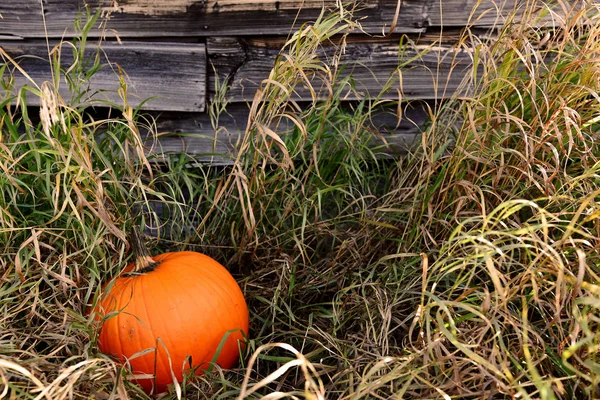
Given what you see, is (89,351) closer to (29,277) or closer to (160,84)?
(29,277)

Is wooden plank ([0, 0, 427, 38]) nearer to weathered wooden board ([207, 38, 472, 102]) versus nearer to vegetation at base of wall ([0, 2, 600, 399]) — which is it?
weathered wooden board ([207, 38, 472, 102])

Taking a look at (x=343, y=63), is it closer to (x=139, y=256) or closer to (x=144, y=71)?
(x=144, y=71)

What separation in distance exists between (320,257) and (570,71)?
40.8 inches

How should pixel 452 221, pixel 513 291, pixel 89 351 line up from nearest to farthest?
pixel 513 291 → pixel 89 351 → pixel 452 221

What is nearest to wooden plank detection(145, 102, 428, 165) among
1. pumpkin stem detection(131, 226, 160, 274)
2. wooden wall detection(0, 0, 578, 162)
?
wooden wall detection(0, 0, 578, 162)

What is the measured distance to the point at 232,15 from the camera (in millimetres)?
2346

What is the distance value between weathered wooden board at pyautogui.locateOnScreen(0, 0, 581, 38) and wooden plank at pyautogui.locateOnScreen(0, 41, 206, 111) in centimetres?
6

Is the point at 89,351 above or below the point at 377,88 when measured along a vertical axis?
below

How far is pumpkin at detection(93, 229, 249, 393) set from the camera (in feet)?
5.26

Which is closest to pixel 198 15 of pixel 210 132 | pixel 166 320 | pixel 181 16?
pixel 181 16

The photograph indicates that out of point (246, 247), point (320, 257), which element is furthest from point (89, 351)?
point (320, 257)

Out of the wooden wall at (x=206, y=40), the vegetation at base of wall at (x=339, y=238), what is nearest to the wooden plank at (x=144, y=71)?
the wooden wall at (x=206, y=40)

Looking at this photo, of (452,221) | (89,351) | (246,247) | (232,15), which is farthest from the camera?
(232,15)

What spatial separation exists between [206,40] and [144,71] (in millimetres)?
279
